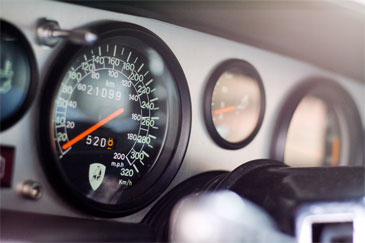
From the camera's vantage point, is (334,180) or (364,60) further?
(364,60)

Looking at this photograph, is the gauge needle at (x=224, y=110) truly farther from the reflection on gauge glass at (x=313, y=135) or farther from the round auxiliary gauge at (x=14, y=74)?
the round auxiliary gauge at (x=14, y=74)

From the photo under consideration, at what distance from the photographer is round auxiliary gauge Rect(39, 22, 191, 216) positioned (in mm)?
1412

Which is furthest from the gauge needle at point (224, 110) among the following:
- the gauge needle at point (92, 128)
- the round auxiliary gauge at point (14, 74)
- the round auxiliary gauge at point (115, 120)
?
the round auxiliary gauge at point (14, 74)

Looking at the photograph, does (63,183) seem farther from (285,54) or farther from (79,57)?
(285,54)

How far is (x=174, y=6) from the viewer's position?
5.12ft

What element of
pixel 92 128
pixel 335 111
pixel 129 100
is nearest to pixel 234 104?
pixel 129 100

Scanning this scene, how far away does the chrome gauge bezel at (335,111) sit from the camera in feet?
6.84

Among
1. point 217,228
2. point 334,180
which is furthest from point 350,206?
point 217,228

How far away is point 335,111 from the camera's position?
2592 millimetres

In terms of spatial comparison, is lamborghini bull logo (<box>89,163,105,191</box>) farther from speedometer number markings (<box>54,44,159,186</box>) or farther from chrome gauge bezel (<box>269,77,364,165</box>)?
chrome gauge bezel (<box>269,77,364,165</box>)

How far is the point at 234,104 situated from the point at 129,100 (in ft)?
1.71

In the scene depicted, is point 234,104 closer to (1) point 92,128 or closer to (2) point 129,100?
(2) point 129,100

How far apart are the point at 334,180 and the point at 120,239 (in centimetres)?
57

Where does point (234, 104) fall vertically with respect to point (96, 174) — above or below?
above
